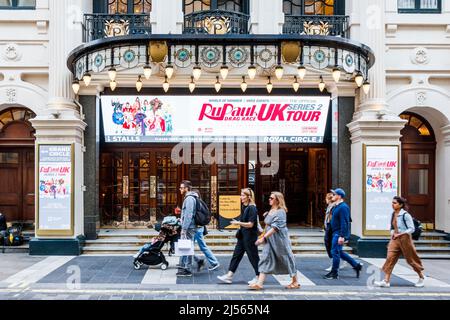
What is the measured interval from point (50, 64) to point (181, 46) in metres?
3.91

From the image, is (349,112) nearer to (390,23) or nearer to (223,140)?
(390,23)

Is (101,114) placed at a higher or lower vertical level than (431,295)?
higher

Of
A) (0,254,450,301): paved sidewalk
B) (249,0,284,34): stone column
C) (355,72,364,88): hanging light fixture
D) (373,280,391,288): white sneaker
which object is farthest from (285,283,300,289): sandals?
(249,0,284,34): stone column

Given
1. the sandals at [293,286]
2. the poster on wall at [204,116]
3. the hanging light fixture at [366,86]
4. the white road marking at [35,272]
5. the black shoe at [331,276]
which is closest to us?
the sandals at [293,286]

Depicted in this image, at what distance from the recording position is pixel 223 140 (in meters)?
14.2

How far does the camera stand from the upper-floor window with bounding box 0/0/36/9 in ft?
45.6

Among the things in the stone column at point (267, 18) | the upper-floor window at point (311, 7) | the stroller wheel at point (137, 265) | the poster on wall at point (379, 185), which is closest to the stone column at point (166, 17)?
the stone column at point (267, 18)

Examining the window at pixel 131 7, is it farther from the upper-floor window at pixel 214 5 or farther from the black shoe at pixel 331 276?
the black shoe at pixel 331 276

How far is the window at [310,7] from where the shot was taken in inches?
581

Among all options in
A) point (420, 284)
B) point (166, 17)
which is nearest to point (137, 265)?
point (420, 284)

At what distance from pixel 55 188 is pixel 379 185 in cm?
871

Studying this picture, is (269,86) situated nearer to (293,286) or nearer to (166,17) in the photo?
(166,17)

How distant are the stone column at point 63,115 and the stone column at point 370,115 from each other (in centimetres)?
762

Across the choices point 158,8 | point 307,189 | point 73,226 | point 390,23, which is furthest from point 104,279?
point 390,23
